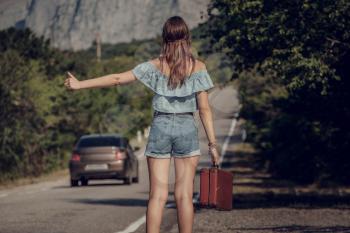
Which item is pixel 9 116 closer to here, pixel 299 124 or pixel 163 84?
pixel 299 124

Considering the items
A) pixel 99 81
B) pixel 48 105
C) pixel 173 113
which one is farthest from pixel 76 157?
pixel 99 81

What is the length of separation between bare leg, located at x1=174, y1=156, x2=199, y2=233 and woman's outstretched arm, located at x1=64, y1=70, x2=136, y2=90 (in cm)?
82

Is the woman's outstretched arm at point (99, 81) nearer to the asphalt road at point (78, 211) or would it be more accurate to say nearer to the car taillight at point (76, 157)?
the asphalt road at point (78, 211)

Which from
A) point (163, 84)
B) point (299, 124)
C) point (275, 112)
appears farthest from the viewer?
point (275, 112)

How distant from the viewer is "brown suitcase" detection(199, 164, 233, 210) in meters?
8.72

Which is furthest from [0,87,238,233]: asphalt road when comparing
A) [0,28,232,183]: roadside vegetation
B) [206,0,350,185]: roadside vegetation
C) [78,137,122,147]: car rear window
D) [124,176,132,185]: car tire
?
[0,28,232,183]: roadside vegetation

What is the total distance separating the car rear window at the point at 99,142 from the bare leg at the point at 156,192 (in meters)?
22.7

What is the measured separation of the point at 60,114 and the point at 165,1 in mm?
22761

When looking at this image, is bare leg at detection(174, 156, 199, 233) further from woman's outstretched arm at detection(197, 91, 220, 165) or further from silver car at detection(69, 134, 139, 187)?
silver car at detection(69, 134, 139, 187)

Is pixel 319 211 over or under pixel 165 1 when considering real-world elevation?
under

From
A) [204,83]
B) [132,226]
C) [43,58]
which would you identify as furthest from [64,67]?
[204,83]

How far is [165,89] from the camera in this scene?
28.5 ft

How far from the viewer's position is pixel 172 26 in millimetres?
8703

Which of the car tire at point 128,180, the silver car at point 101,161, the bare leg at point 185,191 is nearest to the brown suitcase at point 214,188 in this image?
the bare leg at point 185,191
